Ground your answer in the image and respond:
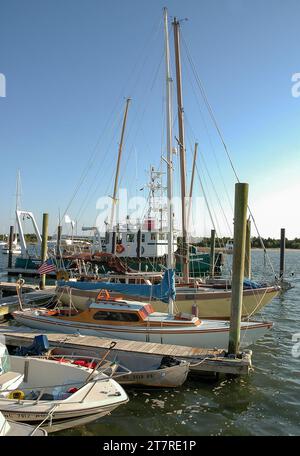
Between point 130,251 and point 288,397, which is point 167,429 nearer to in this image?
point 288,397

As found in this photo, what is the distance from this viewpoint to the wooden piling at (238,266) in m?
11.8

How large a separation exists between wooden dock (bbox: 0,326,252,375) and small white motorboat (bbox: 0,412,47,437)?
17.1ft

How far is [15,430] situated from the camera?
21.5 feet

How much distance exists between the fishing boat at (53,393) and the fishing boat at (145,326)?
418 centimetres

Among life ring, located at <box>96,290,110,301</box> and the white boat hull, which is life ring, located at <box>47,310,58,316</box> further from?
life ring, located at <box>96,290,110,301</box>

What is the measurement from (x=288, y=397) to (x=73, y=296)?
1065 cm

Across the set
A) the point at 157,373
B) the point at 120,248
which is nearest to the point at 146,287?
the point at 157,373

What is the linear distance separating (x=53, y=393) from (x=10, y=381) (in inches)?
40.9

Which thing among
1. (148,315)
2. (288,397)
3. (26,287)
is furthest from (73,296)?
(288,397)

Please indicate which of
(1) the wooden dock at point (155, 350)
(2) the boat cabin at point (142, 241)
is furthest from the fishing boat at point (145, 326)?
(2) the boat cabin at point (142, 241)

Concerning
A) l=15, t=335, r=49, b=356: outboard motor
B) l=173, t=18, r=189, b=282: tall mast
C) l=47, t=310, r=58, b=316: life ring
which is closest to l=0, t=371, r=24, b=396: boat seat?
l=15, t=335, r=49, b=356: outboard motor

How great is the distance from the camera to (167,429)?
340 inches

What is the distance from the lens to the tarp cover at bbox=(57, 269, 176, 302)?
1484 cm

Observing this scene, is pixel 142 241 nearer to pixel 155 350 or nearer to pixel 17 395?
pixel 155 350
